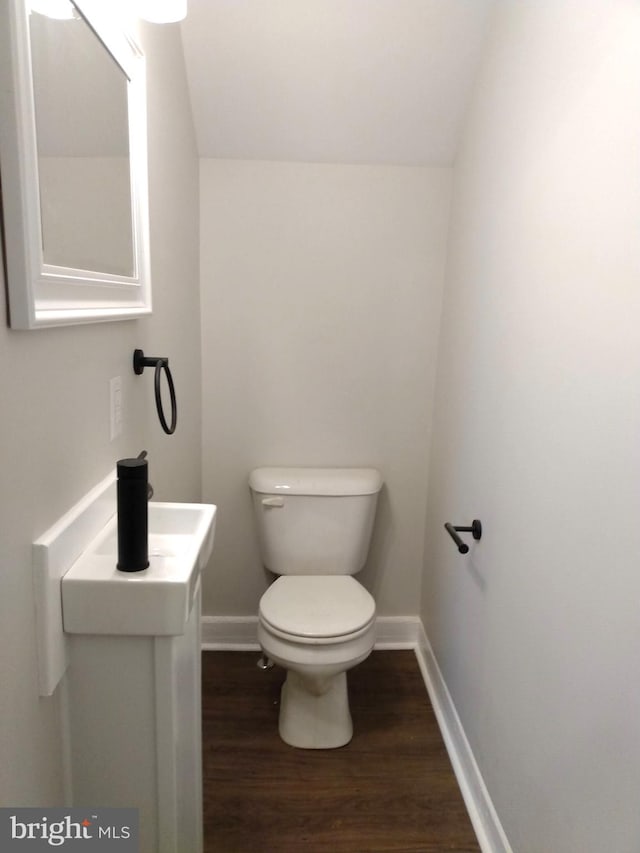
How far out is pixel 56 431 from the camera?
909 millimetres

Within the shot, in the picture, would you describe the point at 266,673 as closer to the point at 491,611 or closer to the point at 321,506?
the point at 321,506

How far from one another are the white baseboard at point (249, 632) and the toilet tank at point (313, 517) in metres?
0.36

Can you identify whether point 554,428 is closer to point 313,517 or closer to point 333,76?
point 313,517

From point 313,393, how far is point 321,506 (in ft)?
1.36

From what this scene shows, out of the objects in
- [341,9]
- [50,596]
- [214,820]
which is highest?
[341,9]

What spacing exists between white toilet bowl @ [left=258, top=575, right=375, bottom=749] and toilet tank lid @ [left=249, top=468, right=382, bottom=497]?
31 centimetres

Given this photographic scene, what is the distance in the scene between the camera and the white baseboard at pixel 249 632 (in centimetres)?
234

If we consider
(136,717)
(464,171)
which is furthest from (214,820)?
(464,171)

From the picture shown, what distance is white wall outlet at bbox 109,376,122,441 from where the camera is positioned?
1.17 m

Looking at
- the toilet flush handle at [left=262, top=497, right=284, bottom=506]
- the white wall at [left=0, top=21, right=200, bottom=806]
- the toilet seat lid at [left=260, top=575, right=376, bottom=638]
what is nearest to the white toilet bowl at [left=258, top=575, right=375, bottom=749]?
the toilet seat lid at [left=260, top=575, right=376, bottom=638]

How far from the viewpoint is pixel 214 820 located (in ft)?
5.19

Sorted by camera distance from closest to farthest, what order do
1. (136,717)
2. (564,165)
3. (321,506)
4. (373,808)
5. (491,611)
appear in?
(136,717), (564,165), (491,611), (373,808), (321,506)

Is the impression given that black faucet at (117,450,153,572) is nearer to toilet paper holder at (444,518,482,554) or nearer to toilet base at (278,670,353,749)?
toilet paper holder at (444,518,482,554)

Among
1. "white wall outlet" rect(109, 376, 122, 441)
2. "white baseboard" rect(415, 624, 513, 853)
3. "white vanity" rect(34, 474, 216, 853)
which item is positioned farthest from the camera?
"white baseboard" rect(415, 624, 513, 853)
